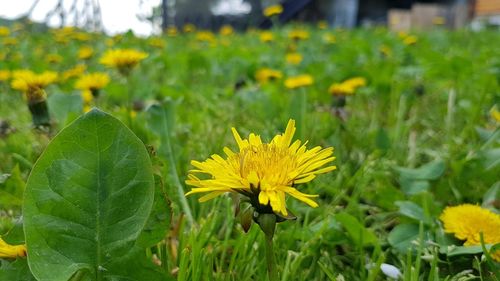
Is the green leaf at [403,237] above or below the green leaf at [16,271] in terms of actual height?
below

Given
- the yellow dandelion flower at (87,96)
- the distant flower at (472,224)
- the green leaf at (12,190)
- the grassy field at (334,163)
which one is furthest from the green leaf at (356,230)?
the yellow dandelion flower at (87,96)

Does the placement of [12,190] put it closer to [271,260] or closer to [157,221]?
[157,221]

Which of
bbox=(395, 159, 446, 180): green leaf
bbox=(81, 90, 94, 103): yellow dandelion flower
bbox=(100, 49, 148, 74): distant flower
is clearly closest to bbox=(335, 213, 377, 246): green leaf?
bbox=(395, 159, 446, 180): green leaf

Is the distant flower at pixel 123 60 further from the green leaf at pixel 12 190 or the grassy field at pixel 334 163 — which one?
the green leaf at pixel 12 190

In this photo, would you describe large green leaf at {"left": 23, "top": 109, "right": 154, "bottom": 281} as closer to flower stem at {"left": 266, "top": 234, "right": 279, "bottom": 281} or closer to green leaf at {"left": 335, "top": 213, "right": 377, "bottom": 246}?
flower stem at {"left": 266, "top": 234, "right": 279, "bottom": 281}

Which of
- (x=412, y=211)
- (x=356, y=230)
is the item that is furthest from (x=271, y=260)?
(x=412, y=211)

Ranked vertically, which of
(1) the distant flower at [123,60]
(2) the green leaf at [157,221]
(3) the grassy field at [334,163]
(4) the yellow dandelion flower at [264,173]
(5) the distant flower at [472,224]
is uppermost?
(4) the yellow dandelion flower at [264,173]

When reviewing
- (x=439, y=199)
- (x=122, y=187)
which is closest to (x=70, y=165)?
(x=122, y=187)

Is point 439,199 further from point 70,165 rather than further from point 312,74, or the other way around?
point 312,74
